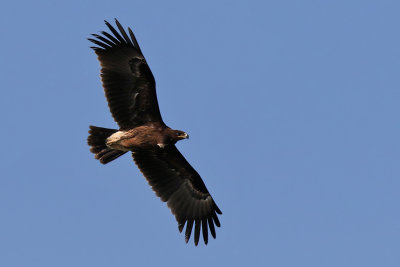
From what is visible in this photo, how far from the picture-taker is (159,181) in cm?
1806

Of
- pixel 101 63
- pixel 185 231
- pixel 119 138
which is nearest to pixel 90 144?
pixel 119 138

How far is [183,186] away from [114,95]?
2.90m

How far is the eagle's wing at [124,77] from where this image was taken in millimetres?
16891

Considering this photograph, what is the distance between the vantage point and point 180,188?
18.3 m

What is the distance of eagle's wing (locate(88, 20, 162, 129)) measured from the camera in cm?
1689

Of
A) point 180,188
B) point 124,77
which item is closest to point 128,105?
point 124,77

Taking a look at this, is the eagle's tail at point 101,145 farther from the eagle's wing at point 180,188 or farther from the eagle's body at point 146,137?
the eagle's wing at point 180,188

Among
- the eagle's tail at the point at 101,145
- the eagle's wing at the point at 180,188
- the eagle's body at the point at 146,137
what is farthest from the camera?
the eagle's wing at the point at 180,188

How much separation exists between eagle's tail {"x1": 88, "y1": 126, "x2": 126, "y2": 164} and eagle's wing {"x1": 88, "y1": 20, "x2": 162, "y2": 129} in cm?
42

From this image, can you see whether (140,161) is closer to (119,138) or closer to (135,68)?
(119,138)

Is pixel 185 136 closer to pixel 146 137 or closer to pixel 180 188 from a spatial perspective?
pixel 146 137

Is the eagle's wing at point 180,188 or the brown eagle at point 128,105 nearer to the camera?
the brown eagle at point 128,105

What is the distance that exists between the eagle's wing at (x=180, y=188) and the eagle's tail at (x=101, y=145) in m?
0.70

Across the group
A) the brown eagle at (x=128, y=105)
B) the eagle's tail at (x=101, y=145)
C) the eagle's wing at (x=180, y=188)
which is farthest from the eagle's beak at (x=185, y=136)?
the eagle's tail at (x=101, y=145)
